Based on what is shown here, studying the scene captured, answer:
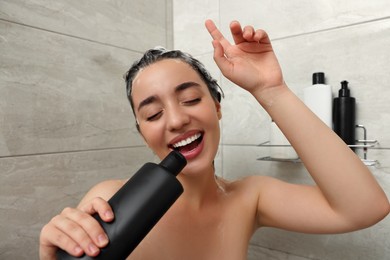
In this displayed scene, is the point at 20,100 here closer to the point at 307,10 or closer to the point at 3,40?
the point at 3,40

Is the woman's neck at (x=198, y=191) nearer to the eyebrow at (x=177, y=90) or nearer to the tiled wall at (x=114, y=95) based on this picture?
the eyebrow at (x=177, y=90)

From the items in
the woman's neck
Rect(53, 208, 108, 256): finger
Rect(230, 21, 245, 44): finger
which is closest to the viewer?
Rect(53, 208, 108, 256): finger

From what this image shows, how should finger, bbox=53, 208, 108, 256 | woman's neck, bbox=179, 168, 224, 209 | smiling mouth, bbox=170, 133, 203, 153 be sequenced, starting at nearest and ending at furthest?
finger, bbox=53, 208, 108, 256 → smiling mouth, bbox=170, 133, 203, 153 → woman's neck, bbox=179, 168, 224, 209

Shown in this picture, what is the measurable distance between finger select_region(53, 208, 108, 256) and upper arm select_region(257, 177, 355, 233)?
459 millimetres

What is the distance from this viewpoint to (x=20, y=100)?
831 mm

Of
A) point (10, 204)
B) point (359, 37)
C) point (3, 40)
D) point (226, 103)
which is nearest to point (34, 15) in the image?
point (3, 40)

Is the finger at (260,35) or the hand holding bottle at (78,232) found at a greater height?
the finger at (260,35)

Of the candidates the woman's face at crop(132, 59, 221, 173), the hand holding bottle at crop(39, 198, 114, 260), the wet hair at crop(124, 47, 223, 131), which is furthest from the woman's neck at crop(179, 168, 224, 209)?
the hand holding bottle at crop(39, 198, 114, 260)

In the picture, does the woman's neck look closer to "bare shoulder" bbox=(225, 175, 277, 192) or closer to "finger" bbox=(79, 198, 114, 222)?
"bare shoulder" bbox=(225, 175, 277, 192)

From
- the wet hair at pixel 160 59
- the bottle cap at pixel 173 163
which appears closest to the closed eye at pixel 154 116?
the wet hair at pixel 160 59

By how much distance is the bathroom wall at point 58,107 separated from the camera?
2.68 feet

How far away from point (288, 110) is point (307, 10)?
0.51 meters

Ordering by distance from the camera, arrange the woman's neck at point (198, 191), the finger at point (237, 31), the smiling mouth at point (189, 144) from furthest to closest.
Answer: the woman's neck at point (198, 191) < the smiling mouth at point (189, 144) < the finger at point (237, 31)

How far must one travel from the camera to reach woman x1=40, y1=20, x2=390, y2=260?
561 millimetres
